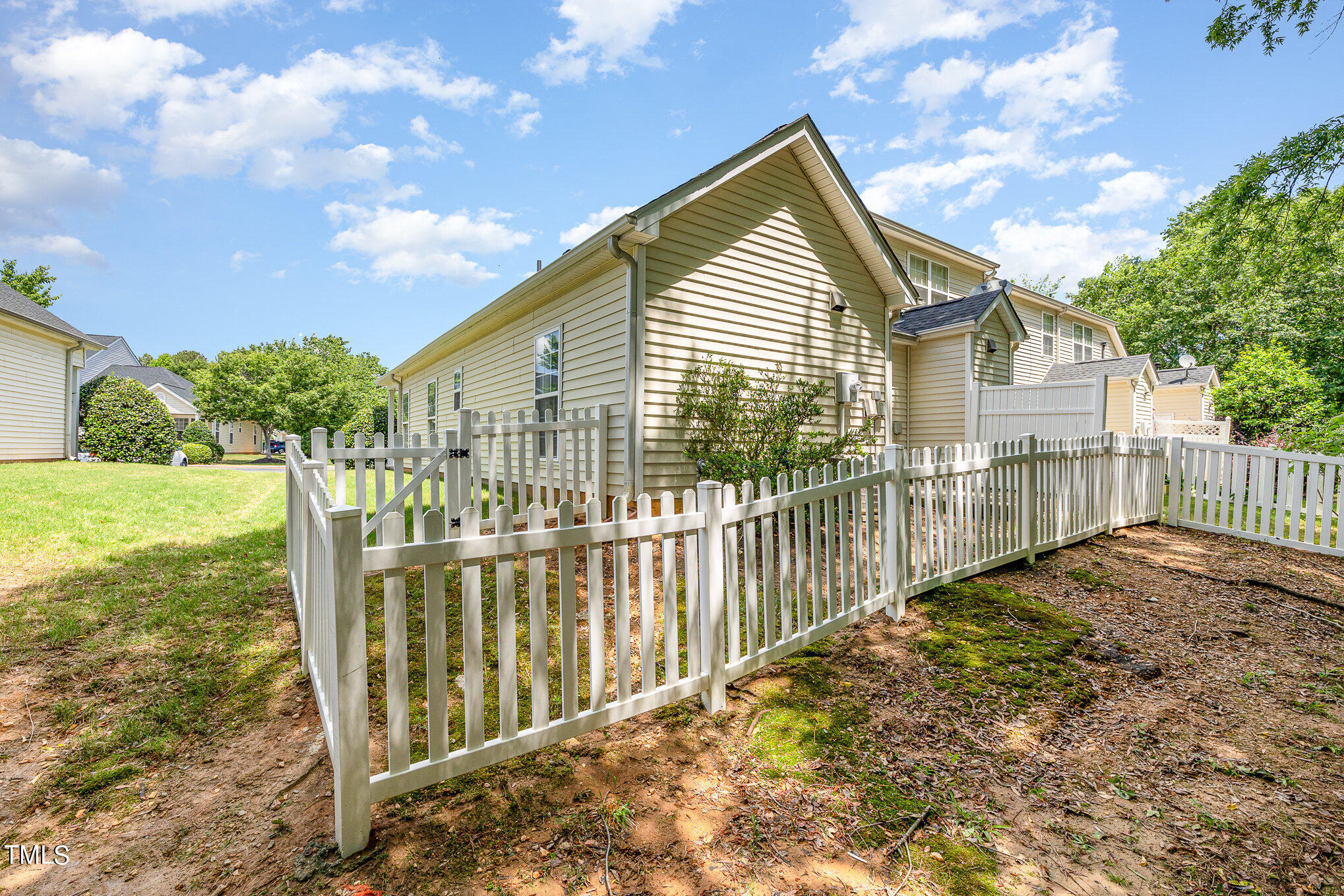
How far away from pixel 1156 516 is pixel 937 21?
8.70 metres

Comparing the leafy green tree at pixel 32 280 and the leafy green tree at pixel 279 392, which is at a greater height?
the leafy green tree at pixel 32 280

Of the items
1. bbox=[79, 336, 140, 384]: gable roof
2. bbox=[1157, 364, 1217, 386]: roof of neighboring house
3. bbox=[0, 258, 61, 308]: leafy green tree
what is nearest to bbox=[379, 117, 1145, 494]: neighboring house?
bbox=[1157, 364, 1217, 386]: roof of neighboring house

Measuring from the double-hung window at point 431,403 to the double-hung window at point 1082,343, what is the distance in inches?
901

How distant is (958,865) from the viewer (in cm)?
196

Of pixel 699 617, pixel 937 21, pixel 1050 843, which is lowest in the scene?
pixel 1050 843

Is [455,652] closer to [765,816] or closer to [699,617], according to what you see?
[699,617]

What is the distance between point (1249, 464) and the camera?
7.03 metres

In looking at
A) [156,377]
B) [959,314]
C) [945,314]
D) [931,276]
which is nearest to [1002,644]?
[959,314]

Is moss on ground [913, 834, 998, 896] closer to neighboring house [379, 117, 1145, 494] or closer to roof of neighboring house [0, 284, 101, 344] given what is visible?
neighboring house [379, 117, 1145, 494]

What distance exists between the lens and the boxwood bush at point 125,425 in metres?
17.2

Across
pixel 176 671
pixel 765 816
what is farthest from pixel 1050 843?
pixel 176 671

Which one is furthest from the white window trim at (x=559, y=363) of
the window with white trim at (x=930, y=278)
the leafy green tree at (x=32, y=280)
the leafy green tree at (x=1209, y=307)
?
the leafy green tree at (x=32, y=280)

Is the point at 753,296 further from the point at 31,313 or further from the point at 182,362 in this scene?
the point at 182,362

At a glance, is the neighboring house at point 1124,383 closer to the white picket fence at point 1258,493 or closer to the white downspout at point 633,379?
the white picket fence at point 1258,493
